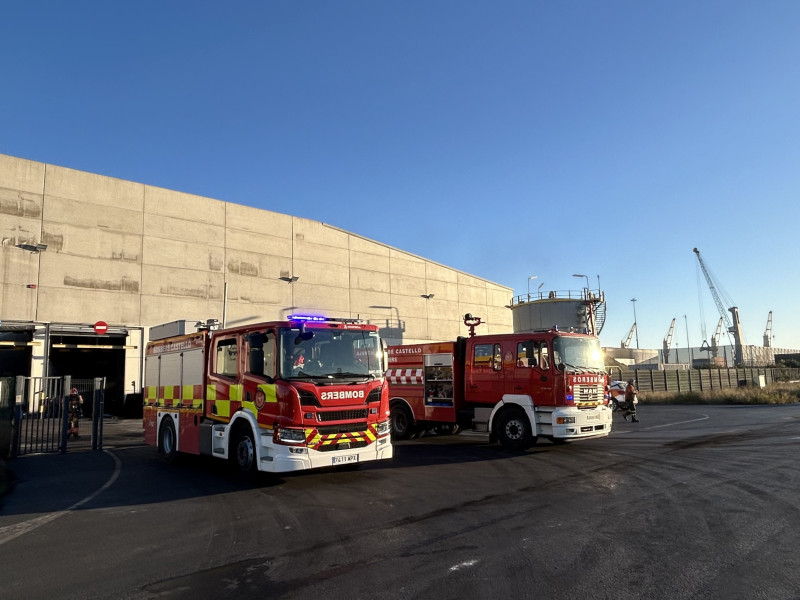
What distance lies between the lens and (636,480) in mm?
8898

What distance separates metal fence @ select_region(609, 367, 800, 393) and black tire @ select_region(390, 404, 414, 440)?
26696 mm

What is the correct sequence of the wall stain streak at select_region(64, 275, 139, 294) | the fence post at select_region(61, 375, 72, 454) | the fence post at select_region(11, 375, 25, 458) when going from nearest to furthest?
1. the fence post at select_region(11, 375, 25, 458)
2. the fence post at select_region(61, 375, 72, 454)
3. the wall stain streak at select_region(64, 275, 139, 294)

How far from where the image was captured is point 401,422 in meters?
15.7

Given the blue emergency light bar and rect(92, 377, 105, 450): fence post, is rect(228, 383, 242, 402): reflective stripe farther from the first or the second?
rect(92, 377, 105, 450): fence post

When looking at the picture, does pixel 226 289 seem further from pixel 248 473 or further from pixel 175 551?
pixel 175 551

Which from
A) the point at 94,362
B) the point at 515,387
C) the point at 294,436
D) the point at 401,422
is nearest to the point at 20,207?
the point at 94,362

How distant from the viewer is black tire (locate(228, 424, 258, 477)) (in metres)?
9.29

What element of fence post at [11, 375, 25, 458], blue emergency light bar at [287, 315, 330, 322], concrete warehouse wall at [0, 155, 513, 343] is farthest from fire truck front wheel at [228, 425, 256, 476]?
concrete warehouse wall at [0, 155, 513, 343]

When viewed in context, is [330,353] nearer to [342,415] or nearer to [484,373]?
[342,415]

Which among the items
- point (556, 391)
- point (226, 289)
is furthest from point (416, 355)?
point (226, 289)

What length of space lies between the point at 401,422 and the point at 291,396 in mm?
7467

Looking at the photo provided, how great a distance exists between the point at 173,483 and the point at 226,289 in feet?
72.5

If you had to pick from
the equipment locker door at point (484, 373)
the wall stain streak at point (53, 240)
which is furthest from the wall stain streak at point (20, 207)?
the equipment locker door at point (484, 373)

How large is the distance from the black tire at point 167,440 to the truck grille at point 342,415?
14.8ft
